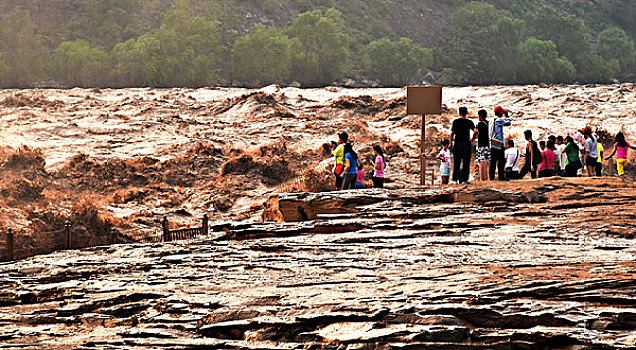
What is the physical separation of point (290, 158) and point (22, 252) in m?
13.8

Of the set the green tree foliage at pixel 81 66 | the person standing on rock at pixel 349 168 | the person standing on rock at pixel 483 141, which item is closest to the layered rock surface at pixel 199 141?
the person standing on rock at pixel 349 168

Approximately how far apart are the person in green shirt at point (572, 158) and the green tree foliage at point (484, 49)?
4721 cm

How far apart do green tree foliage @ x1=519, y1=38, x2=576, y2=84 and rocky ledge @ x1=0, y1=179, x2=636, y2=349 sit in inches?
2013

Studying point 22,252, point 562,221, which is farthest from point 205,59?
point 562,221

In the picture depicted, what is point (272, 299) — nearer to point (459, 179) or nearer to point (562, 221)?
point (562, 221)

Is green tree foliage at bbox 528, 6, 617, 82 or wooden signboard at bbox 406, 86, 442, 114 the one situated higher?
green tree foliage at bbox 528, 6, 617, 82

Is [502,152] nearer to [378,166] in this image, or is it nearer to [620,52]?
[378,166]

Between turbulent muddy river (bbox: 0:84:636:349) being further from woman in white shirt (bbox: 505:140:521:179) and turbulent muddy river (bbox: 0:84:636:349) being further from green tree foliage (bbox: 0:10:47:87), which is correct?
green tree foliage (bbox: 0:10:47:87)

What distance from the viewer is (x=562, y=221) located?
8.62m

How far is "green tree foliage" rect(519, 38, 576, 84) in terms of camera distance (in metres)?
58.3

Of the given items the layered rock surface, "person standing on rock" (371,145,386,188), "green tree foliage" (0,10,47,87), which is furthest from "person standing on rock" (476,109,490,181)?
"green tree foliage" (0,10,47,87)

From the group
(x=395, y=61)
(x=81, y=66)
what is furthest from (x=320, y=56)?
(x=81, y=66)

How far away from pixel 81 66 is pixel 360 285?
44013mm

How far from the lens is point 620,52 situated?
6706 centimetres
